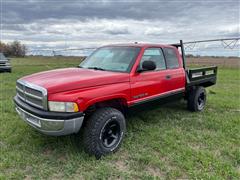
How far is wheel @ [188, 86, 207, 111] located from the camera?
5852mm

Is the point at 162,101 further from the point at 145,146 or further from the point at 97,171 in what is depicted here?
the point at 97,171

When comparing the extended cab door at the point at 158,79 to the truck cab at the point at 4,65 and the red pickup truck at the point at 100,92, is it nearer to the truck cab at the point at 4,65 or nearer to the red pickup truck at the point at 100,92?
the red pickup truck at the point at 100,92

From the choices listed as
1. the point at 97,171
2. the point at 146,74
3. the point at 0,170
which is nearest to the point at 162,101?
the point at 146,74

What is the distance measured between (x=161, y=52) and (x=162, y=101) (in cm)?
108

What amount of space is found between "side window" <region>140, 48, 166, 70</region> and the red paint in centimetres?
10

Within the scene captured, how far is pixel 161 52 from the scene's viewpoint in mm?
4871

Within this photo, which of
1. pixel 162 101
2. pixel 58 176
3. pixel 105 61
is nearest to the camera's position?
pixel 58 176

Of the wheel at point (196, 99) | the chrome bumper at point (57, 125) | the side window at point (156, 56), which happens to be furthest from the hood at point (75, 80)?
the wheel at point (196, 99)

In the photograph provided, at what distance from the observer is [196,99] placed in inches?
230

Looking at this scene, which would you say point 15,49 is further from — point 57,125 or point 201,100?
point 57,125

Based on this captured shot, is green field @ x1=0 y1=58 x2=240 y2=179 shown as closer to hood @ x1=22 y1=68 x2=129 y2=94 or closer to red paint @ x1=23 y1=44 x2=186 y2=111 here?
red paint @ x1=23 y1=44 x2=186 y2=111

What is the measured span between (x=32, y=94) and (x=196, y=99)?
420 cm

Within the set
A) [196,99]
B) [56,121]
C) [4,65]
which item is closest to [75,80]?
[56,121]

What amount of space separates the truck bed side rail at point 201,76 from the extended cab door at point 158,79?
35cm
